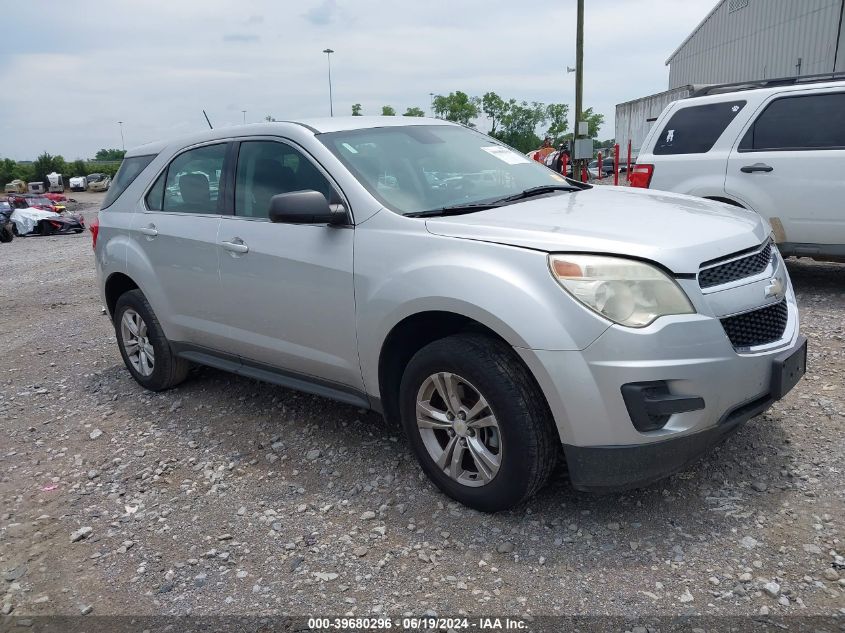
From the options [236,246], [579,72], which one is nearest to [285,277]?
[236,246]

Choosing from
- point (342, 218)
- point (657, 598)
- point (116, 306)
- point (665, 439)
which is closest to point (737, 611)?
point (657, 598)

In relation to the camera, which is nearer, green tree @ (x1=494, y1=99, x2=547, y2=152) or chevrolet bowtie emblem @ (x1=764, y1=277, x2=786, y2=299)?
chevrolet bowtie emblem @ (x1=764, y1=277, x2=786, y2=299)

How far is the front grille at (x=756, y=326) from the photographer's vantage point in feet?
9.41

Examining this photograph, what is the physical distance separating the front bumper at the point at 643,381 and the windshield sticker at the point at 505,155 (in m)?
1.82

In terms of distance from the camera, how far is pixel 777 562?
9.04ft

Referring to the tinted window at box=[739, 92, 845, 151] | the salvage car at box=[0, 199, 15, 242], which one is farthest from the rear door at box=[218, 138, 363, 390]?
the salvage car at box=[0, 199, 15, 242]

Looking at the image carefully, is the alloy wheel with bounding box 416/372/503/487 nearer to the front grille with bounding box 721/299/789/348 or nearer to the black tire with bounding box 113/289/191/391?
the front grille with bounding box 721/299/789/348

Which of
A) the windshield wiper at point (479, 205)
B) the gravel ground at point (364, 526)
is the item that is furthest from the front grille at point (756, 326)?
the windshield wiper at point (479, 205)

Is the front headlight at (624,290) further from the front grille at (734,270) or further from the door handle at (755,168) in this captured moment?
the door handle at (755,168)

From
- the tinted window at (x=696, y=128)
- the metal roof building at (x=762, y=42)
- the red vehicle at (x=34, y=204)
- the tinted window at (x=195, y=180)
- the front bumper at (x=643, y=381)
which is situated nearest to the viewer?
the front bumper at (x=643, y=381)

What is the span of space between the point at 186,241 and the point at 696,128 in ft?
17.5

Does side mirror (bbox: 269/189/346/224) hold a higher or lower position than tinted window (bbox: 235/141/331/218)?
lower

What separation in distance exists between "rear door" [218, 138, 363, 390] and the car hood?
0.64m

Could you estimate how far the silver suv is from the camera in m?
2.76
